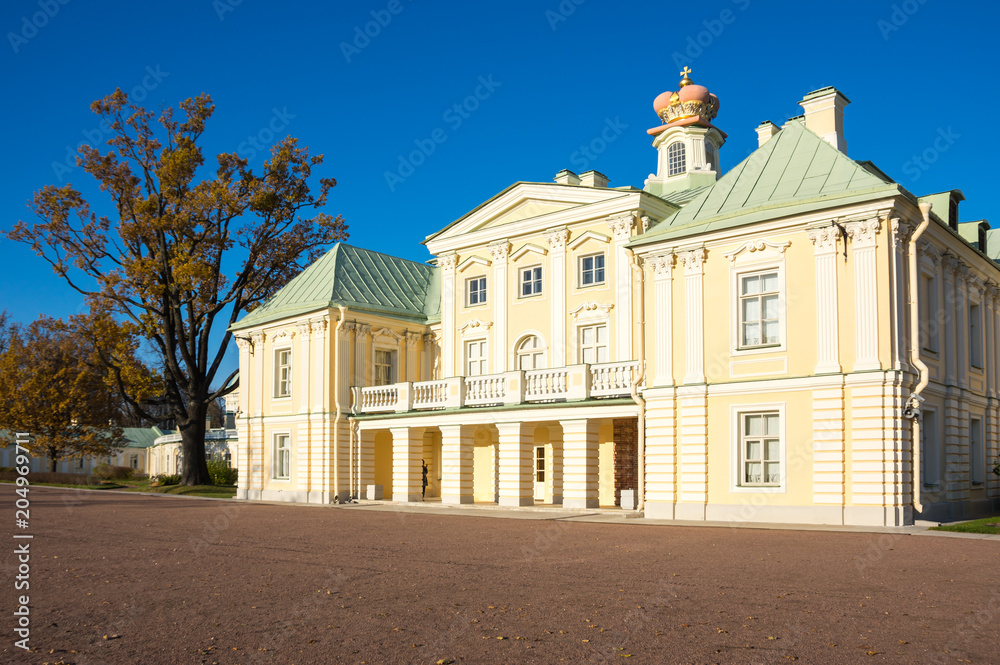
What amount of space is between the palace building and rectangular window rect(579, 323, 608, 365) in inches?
2.9

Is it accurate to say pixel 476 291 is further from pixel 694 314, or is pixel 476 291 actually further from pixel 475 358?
pixel 694 314

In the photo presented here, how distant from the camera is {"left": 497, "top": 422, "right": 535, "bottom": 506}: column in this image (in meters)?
28.0

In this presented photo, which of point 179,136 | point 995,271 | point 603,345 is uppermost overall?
point 179,136

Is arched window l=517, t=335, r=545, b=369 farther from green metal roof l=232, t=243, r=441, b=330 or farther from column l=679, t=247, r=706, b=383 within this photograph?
column l=679, t=247, r=706, b=383

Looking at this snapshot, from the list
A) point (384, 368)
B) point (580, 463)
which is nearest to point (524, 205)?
point (384, 368)

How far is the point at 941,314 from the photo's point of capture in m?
23.3

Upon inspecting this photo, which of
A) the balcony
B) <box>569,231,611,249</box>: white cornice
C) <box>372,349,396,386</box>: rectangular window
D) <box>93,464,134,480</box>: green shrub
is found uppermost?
<box>569,231,611,249</box>: white cornice

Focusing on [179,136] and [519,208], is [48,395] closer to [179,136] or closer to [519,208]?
[179,136]

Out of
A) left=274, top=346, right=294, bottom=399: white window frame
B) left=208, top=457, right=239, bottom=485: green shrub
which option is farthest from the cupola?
left=208, top=457, right=239, bottom=485: green shrub

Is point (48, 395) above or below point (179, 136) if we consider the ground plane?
below

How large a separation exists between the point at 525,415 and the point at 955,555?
15.1 metres

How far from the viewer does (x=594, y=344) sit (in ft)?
95.1

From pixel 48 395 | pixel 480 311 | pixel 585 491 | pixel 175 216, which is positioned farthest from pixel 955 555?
pixel 48 395

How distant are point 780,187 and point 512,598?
51.9ft
